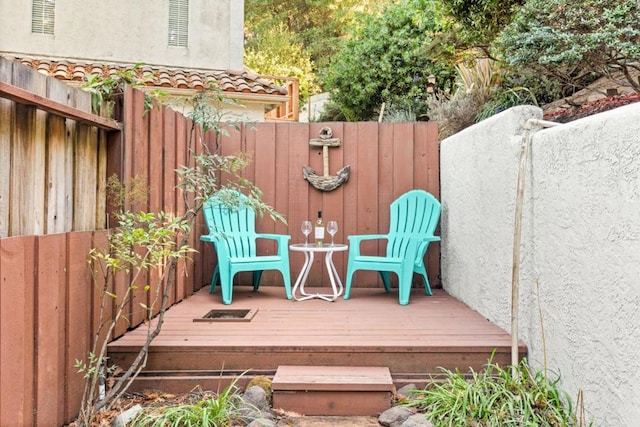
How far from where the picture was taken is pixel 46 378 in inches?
78.4

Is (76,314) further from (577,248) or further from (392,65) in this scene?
(392,65)

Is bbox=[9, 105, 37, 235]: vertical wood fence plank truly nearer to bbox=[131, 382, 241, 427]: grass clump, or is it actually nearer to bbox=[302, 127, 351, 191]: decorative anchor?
bbox=[131, 382, 241, 427]: grass clump

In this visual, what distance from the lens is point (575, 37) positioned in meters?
4.05

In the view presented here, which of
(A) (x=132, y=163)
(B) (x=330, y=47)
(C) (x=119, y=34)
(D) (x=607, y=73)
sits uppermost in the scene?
(B) (x=330, y=47)

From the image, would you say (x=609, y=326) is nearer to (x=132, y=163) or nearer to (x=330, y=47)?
(x=132, y=163)

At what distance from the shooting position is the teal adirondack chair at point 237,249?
151 inches

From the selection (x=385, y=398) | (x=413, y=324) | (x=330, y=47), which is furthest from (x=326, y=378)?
(x=330, y=47)

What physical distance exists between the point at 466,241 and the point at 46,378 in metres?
2.96

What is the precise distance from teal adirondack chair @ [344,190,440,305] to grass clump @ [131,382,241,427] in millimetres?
1921

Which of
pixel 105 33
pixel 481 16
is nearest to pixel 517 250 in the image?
pixel 481 16

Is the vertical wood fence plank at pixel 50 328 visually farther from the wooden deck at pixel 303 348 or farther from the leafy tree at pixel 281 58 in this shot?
the leafy tree at pixel 281 58

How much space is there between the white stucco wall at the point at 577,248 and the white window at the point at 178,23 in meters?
6.53

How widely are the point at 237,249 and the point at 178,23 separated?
5765 millimetres

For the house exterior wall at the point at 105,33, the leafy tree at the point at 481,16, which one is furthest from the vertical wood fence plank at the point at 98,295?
the house exterior wall at the point at 105,33
